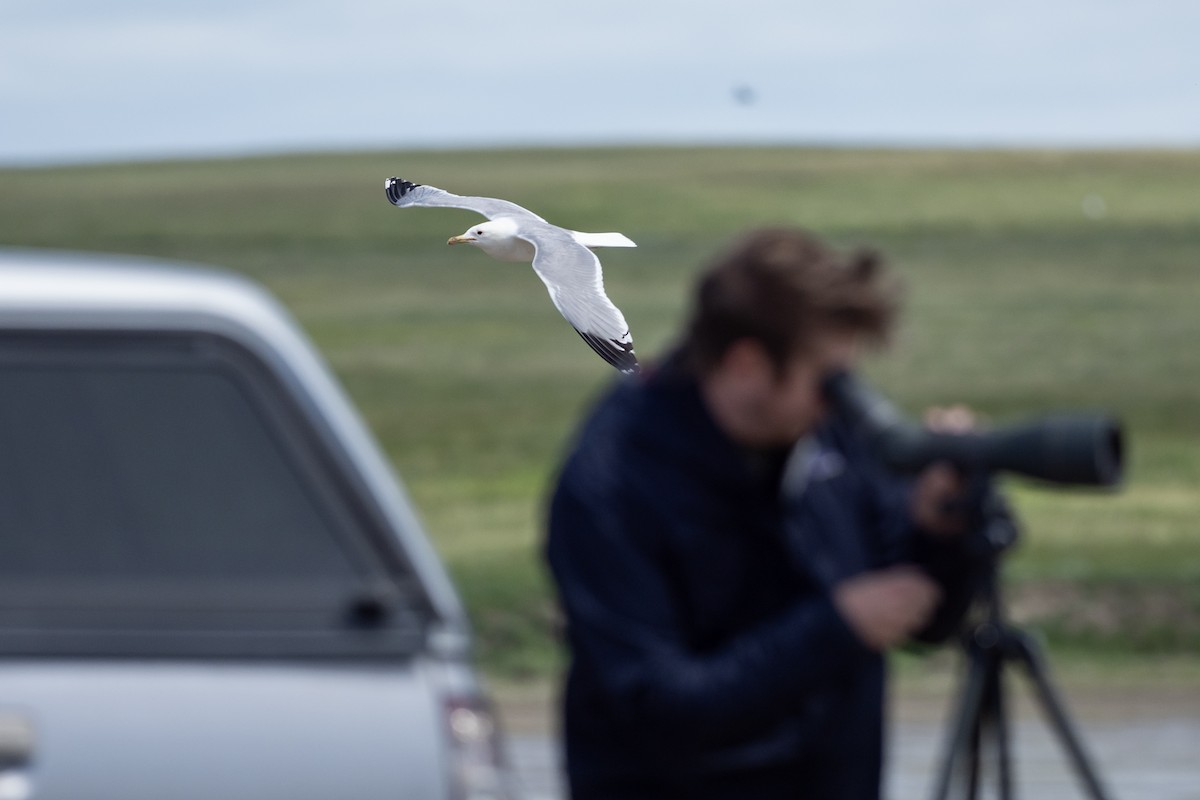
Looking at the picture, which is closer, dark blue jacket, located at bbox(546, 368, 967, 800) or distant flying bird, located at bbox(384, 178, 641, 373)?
distant flying bird, located at bbox(384, 178, 641, 373)

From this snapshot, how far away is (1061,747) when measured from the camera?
31.8 ft

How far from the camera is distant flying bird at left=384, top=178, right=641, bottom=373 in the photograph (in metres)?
2.20

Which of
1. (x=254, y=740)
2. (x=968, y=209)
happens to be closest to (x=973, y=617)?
(x=254, y=740)

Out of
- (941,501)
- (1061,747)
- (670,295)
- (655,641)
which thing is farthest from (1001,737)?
(670,295)

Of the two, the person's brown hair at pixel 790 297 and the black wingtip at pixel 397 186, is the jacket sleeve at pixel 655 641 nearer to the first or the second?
the person's brown hair at pixel 790 297

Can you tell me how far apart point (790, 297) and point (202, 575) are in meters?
0.96

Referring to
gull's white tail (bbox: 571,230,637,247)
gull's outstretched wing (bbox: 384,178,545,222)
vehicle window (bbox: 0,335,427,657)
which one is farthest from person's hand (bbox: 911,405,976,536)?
gull's outstretched wing (bbox: 384,178,545,222)

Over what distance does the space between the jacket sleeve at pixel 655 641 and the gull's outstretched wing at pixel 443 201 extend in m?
1.19

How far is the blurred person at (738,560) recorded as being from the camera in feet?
11.0

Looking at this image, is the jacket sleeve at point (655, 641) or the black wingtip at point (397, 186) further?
the jacket sleeve at point (655, 641)

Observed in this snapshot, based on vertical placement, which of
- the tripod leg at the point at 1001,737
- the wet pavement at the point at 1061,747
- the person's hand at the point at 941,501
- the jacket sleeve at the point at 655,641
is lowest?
the wet pavement at the point at 1061,747

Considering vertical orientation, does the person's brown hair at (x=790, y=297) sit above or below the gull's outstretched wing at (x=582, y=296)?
below

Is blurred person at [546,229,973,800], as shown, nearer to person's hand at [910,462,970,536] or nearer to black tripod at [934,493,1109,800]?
person's hand at [910,462,970,536]

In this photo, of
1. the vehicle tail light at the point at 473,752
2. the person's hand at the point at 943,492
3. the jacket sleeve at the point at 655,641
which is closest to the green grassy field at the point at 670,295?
the person's hand at the point at 943,492
